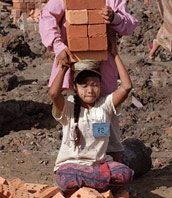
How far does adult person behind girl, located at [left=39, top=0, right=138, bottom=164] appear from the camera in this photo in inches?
173

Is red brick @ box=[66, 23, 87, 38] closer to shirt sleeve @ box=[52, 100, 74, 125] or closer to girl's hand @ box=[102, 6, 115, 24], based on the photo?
girl's hand @ box=[102, 6, 115, 24]

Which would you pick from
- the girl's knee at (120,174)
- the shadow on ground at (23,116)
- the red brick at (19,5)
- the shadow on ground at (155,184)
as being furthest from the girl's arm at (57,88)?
the red brick at (19,5)

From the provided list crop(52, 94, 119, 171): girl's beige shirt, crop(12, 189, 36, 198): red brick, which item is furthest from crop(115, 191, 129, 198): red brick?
crop(12, 189, 36, 198): red brick

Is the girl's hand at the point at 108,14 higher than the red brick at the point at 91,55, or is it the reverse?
the girl's hand at the point at 108,14

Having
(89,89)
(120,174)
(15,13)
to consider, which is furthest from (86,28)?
(15,13)

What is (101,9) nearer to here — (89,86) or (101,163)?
(89,86)

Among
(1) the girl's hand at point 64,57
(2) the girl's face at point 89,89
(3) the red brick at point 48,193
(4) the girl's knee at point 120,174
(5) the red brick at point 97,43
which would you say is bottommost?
(3) the red brick at point 48,193

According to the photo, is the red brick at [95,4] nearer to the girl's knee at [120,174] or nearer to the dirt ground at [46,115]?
the girl's knee at [120,174]

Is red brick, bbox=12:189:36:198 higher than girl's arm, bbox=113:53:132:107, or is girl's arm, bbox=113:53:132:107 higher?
girl's arm, bbox=113:53:132:107

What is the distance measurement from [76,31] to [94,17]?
17 centimetres

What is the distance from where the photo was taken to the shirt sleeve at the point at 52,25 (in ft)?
14.6

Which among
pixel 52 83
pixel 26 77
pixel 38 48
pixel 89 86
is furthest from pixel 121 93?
pixel 38 48

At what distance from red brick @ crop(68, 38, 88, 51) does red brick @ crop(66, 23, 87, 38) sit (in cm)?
3

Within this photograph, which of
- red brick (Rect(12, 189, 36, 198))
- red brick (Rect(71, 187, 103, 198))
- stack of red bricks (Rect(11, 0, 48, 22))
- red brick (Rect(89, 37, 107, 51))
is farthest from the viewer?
stack of red bricks (Rect(11, 0, 48, 22))
